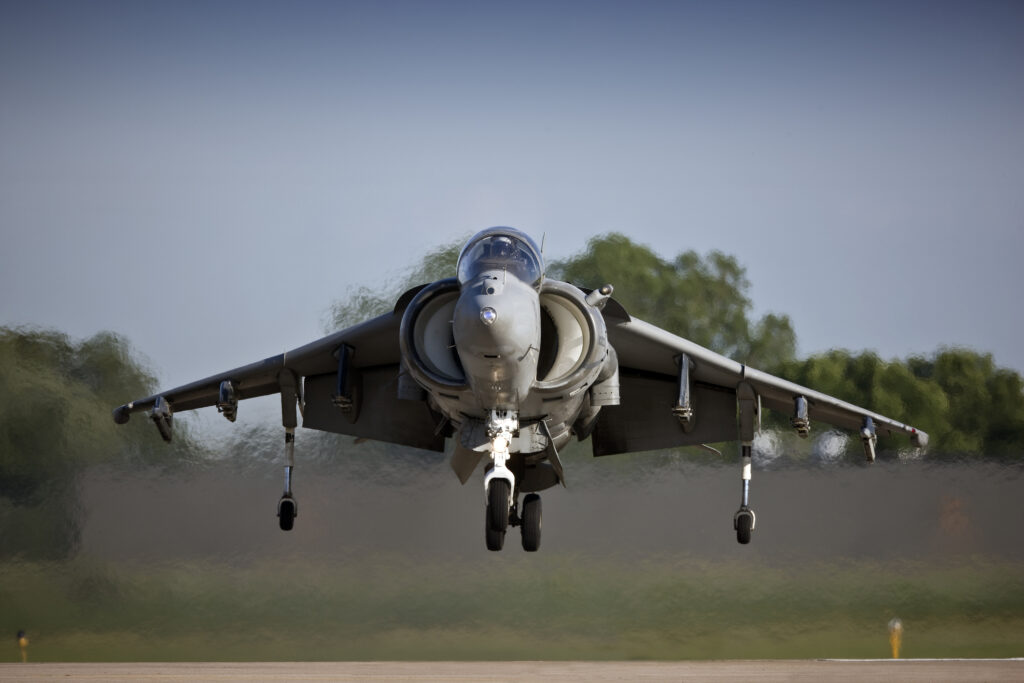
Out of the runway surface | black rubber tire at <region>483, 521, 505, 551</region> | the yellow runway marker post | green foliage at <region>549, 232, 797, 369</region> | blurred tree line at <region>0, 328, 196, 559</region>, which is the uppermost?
green foliage at <region>549, 232, 797, 369</region>

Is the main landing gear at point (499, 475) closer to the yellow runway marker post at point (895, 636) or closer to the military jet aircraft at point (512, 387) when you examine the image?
the military jet aircraft at point (512, 387)

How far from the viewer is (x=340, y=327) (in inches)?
791

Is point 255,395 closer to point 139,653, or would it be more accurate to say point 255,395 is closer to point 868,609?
point 139,653

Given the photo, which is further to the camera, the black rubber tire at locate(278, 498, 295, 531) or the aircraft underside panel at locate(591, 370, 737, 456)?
the aircraft underside panel at locate(591, 370, 737, 456)

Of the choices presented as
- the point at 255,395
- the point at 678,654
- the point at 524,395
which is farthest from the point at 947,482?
the point at 255,395

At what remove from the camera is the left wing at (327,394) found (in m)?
16.7

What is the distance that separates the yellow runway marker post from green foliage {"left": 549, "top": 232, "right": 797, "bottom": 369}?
5047 millimetres

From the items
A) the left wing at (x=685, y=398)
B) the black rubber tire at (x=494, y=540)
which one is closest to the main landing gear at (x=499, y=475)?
the black rubber tire at (x=494, y=540)

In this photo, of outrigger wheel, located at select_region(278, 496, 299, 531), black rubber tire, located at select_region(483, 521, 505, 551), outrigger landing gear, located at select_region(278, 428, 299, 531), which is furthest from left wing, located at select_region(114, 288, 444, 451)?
black rubber tire, located at select_region(483, 521, 505, 551)

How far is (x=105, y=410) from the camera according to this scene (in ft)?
60.5

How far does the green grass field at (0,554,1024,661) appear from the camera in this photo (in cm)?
1691

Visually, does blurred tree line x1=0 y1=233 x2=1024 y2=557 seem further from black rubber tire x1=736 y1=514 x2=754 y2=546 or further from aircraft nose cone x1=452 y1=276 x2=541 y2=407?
aircraft nose cone x1=452 y1=276 x2=541 y2=407

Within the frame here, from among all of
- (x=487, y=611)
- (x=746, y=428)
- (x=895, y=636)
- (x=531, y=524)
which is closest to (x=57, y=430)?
(x=487, y=611)

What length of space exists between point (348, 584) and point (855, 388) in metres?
8.08
